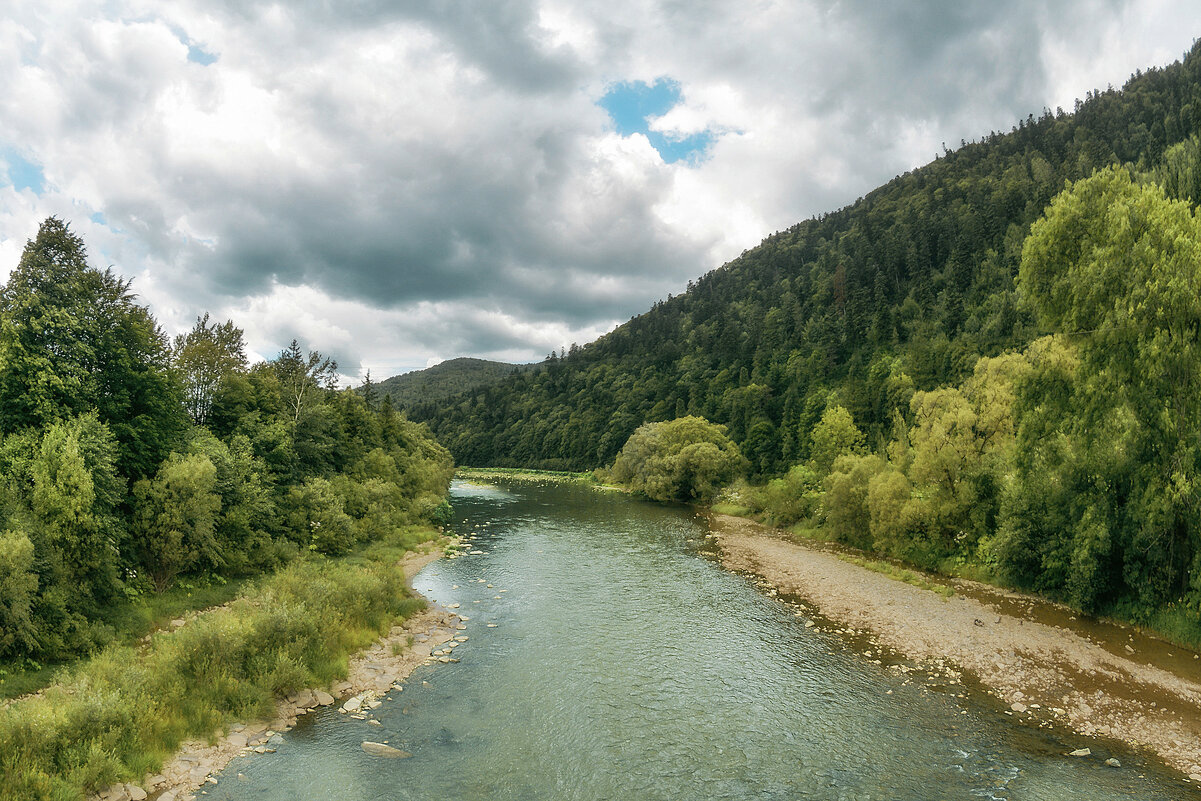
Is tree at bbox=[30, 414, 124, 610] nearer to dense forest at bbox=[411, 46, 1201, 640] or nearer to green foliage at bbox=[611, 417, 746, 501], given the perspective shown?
dense forest at bbox=[411, 46, 1201, 640]

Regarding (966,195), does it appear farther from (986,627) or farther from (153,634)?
(153,634)

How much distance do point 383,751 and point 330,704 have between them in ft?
12.0

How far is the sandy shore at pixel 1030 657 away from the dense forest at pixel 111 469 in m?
28.8

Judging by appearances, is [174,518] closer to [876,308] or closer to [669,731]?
[669,731]

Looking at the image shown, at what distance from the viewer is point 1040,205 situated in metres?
96.2

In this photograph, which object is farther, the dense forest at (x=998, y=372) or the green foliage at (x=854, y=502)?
the green foliage at (x=854, y=502)

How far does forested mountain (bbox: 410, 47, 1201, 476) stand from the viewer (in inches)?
3103

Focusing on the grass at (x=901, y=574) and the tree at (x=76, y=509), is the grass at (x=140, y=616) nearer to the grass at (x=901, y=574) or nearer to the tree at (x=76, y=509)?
the tree at (x=76, y=509)

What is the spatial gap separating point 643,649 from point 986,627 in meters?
15.4

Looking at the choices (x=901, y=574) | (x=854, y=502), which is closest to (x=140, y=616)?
(x=901, y=574)

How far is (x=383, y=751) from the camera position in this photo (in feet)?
50.2

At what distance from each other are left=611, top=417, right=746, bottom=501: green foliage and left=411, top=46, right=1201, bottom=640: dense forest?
16.3ft

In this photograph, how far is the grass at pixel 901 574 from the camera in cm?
3209

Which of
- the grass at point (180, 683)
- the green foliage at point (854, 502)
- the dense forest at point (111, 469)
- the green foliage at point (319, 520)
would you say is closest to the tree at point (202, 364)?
the dense forest at point (111, 469)
